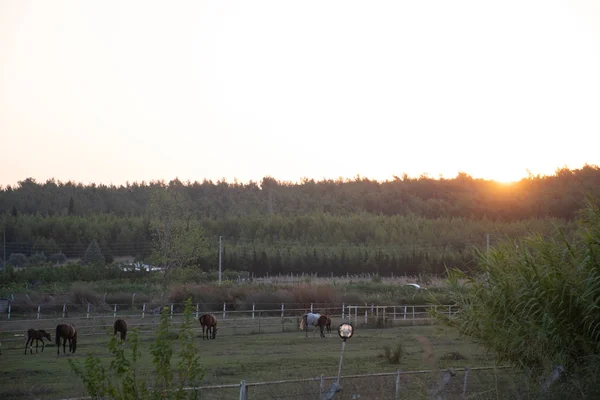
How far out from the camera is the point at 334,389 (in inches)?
394

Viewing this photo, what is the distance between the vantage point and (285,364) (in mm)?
20922

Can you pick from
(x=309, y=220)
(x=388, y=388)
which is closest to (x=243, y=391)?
(x=388, y=388)

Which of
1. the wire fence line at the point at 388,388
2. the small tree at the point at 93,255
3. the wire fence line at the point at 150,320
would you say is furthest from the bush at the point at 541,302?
the small tree at the point at 93,255

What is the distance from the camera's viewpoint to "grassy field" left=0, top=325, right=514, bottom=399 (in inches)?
558

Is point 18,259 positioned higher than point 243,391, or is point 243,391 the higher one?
point 18,259

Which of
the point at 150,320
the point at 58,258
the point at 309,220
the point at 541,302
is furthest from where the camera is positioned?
the point at 309,220

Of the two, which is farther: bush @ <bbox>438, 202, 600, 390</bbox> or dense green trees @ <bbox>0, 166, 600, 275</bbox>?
dense green trees @ <bbox>0, 166, 600, 275</bbox>

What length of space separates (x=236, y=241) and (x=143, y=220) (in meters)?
11.5

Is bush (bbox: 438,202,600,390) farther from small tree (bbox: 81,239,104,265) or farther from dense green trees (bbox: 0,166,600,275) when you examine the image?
small tree (bbox: 81,239,104,265)

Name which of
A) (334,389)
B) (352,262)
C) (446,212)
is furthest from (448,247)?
(334,389)

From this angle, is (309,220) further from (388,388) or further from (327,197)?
(388,388)

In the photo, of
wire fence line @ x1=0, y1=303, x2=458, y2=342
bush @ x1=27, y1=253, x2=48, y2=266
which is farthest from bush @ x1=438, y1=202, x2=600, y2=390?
bush @ x1=27, y1=253, x2=48, y2=266

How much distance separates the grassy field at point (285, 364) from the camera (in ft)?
46.5

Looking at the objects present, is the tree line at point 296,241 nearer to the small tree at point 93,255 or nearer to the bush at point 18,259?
the bush at point 18,259
